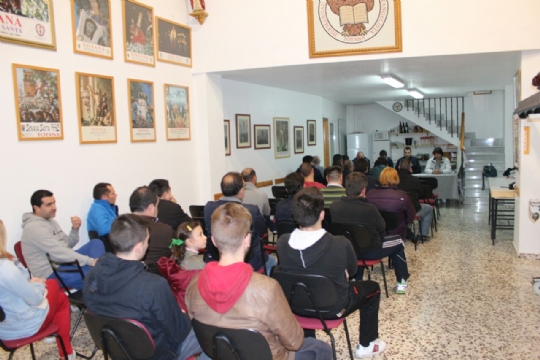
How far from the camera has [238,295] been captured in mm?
1981

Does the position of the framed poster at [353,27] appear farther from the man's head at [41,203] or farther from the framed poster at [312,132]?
the framed poster at [312,132]

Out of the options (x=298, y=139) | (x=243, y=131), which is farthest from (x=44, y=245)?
(x=298, y=139)

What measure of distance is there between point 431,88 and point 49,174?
364 inches

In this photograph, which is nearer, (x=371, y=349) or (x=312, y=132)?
(x=371, y=349)

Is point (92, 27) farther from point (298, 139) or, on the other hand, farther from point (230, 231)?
point (298, 139)

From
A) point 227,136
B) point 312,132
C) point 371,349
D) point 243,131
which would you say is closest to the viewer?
point 371,349

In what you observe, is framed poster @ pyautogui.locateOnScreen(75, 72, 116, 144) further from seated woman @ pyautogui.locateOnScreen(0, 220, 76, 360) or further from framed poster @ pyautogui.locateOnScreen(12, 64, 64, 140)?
seated woman @ pyautogui.locateOnScreen(0, 220, 76, 360)

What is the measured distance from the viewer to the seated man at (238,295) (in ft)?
6.55

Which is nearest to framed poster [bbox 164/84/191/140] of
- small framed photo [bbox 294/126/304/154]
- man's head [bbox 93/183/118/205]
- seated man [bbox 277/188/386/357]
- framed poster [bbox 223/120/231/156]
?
framed poster [bbox 223/120/231/156]

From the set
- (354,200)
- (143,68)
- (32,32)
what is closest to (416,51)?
(354,200)

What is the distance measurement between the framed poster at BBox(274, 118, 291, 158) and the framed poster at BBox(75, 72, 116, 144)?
4897mm

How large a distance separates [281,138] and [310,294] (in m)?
7.37

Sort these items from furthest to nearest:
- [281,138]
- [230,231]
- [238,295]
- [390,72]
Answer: [281,138]
[390,72]
[230,231]
[238,295]

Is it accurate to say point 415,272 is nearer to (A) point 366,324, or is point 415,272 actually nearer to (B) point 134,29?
(A) point 366,324
